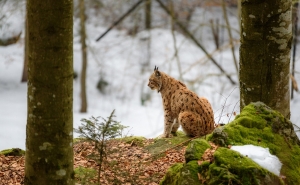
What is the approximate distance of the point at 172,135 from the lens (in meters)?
7.93

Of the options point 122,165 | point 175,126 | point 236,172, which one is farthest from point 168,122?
point 236,172

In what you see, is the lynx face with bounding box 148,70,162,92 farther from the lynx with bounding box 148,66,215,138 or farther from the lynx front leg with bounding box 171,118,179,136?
the lynx front leg with bounding box 171,118,179,136

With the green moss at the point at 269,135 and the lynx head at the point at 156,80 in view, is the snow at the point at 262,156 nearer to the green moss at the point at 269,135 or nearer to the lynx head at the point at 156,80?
the green moss at the point at 269,135

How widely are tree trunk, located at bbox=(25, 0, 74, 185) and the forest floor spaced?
2.62 feet

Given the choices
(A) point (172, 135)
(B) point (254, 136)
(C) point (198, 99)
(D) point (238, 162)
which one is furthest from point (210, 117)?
(D) point (238, 162)

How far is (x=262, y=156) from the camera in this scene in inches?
177

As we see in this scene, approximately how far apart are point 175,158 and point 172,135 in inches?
60.1

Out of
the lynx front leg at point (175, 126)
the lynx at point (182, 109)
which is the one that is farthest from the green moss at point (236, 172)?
the lynx front leg at point (175, 126)

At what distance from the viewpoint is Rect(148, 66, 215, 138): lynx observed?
712cm

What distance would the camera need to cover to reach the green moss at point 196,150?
14.5 feet

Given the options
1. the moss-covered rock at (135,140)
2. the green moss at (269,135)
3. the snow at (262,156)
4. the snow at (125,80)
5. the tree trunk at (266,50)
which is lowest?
the snow at (262,156)

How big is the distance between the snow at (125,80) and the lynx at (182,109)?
21.9 feet

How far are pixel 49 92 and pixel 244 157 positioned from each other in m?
1.83

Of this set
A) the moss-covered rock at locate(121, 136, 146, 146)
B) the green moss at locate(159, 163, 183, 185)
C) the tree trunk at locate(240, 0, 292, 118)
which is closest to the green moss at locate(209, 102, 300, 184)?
the green moss at locate(159, 163, 183, 185)
